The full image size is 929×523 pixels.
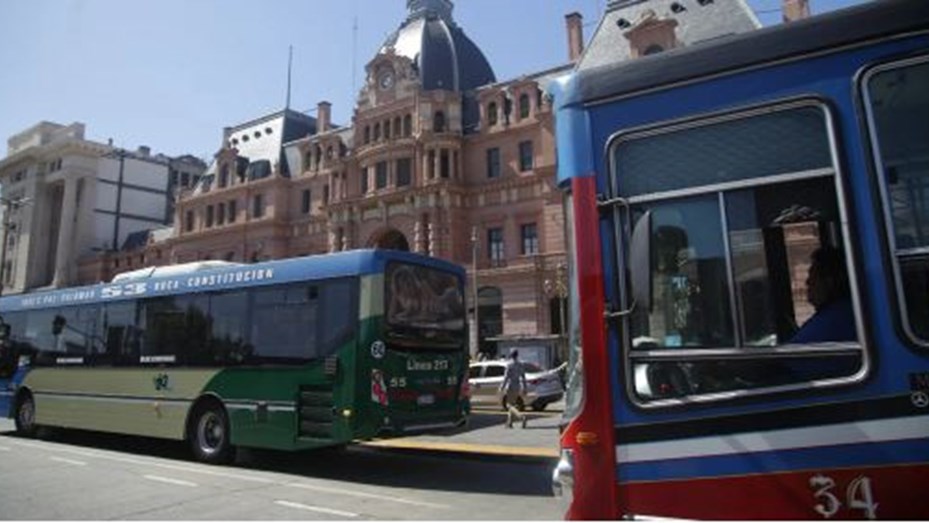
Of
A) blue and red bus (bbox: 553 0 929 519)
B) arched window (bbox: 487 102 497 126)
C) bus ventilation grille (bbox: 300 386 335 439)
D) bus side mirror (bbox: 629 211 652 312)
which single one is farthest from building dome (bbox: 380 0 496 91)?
bus side mirror (bbox: 629 211 652 312)

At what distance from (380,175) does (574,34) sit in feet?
50.5

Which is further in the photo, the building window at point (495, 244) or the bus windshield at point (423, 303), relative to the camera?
the building window at point (495, 244)

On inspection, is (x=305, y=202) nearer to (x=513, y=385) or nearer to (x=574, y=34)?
(x=574, y=34)

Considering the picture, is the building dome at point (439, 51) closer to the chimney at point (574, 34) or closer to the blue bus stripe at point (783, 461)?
the chimney at point (574, 34)

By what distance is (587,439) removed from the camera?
377cm

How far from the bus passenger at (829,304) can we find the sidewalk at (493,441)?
8.16 m

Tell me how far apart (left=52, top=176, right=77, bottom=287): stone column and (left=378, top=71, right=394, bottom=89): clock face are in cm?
3960

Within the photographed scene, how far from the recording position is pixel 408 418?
10477mm

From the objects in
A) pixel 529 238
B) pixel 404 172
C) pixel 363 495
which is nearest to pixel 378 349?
pixel 363 495

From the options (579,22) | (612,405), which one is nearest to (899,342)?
(612,405)

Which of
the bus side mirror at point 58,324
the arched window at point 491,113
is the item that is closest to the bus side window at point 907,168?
the bus side mirror at point 58,324

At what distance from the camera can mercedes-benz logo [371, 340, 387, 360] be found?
10117 millimetres

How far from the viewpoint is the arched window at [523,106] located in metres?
42.6

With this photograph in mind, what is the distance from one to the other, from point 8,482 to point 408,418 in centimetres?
553
